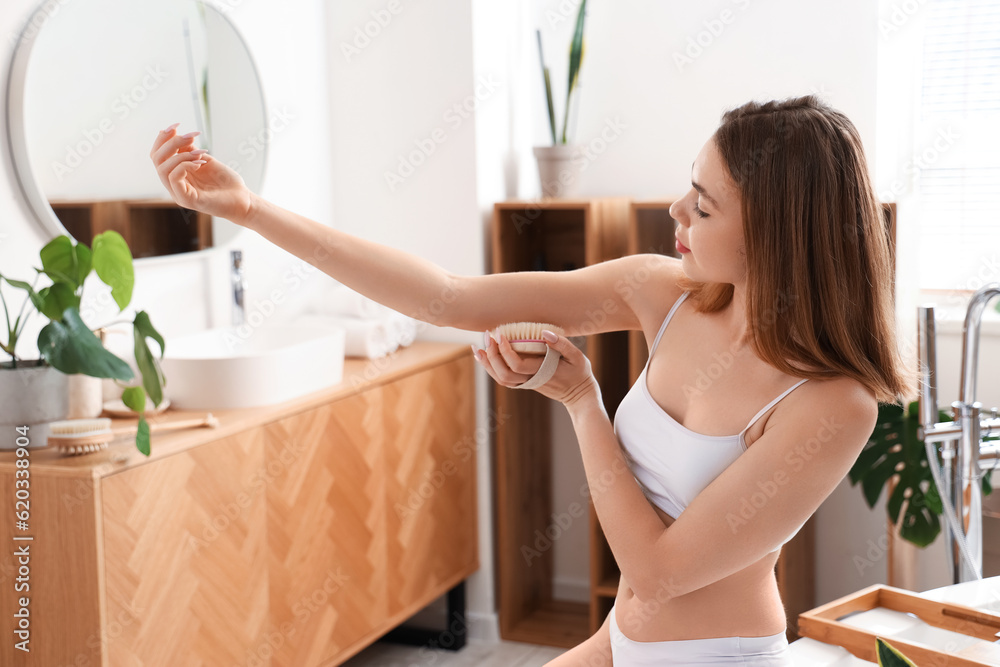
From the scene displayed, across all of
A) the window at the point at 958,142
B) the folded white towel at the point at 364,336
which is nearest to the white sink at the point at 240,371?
the folded white towel at the point at 364,336

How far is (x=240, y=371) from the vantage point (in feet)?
7.13

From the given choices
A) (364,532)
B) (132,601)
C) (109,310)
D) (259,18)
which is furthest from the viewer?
(259,18)

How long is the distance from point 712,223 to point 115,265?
3.86 ft

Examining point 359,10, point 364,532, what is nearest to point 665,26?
point 359,10

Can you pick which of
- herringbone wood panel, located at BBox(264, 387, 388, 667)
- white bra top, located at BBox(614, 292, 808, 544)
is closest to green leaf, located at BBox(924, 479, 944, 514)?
herringbone wood panel, located at BBox(264, 387, 388, 667)

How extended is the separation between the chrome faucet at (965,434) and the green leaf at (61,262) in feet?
5.13

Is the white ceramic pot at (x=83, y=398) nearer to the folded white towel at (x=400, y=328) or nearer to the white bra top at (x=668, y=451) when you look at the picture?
the folded white towel at (x=400, y=328)

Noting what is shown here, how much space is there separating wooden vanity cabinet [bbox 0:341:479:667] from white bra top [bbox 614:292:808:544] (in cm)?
102

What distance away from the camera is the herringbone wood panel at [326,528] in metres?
2.26

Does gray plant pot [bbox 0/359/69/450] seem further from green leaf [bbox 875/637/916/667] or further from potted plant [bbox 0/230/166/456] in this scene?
green leaf [bbox 875/637/916/667]

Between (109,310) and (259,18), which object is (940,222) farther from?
(109,310)

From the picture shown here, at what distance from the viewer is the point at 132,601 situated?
1.84 m

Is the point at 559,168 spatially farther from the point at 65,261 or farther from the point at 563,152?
the point at 65,261

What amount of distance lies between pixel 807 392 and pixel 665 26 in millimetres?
2303
